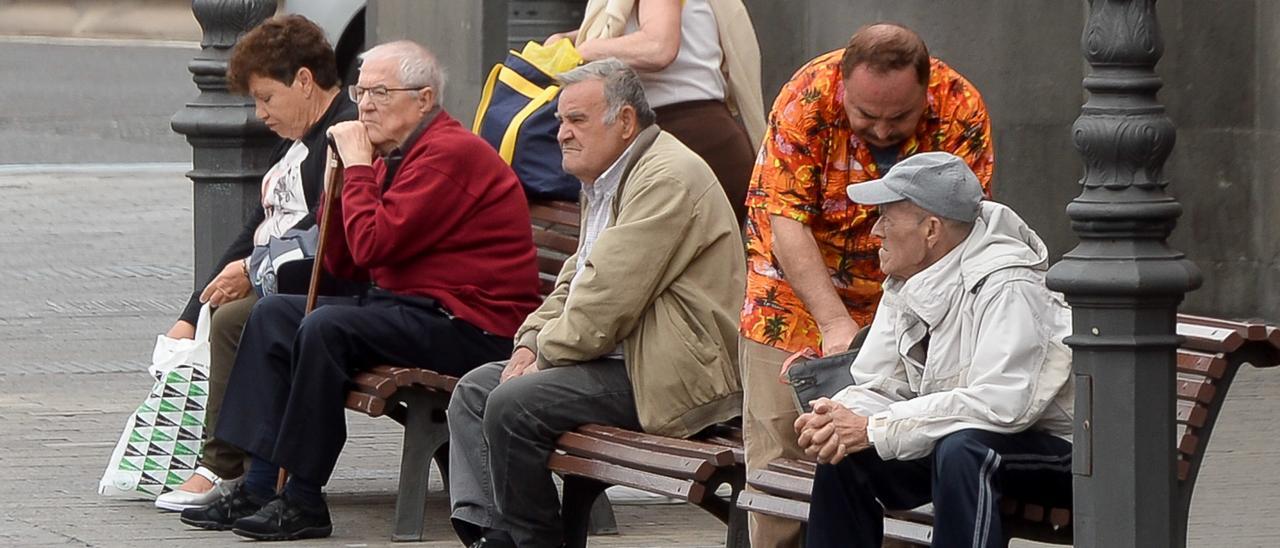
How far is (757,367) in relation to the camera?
5.90m

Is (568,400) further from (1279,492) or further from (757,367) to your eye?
(1279,492)

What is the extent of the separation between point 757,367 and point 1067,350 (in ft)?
3.22

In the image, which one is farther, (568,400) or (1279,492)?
(1279,492)

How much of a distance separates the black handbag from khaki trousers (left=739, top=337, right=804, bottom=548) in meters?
0.29

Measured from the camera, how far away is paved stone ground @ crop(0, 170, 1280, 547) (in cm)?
717

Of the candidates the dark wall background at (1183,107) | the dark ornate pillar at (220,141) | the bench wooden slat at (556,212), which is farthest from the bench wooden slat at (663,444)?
the dark wall background at (1183,107)

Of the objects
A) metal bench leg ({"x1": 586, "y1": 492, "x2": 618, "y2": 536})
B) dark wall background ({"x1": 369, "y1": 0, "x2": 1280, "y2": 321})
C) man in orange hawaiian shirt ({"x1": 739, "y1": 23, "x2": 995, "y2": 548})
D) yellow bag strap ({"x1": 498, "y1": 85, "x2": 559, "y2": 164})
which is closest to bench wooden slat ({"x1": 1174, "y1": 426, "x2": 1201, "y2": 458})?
man in orange hawaiian shirt ({"x1": 739, "y1": 23, "x2": 995, "y2": 548})

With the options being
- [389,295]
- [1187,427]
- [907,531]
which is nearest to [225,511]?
[389,295]

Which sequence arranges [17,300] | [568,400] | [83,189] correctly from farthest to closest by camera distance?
1. [83,189]
2. [17,300]
3. [568,400]

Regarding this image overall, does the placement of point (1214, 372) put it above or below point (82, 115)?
below

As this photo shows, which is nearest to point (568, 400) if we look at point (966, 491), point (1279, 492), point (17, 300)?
point (966, 491)

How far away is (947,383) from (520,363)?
171cm

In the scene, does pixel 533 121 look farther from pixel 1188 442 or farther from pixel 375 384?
pixel 1188 442

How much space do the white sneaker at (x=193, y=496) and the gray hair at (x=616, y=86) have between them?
5.77 ft
